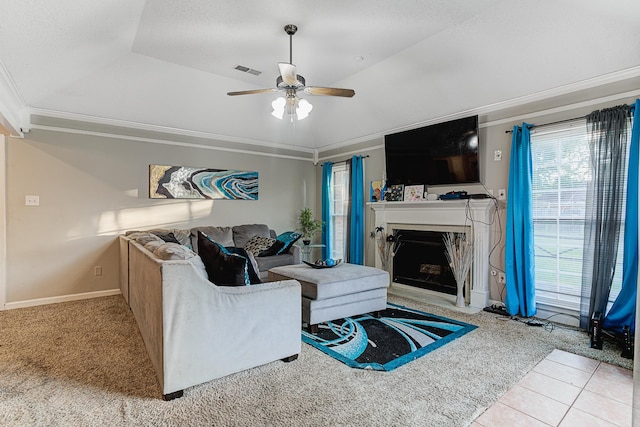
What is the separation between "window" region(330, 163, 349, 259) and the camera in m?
5.94

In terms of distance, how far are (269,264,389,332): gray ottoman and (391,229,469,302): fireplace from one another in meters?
1.38

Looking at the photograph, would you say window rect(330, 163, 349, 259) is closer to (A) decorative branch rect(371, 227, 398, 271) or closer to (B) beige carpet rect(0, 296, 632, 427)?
(A) decorative branch rect(371, 227, 398, 271)

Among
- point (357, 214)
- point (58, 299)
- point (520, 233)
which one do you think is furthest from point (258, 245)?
point (520, 233)

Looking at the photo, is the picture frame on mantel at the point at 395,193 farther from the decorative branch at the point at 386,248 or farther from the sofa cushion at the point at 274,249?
the sofa cushion at the point at 274,249

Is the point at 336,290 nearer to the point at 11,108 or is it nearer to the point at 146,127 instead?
the point at 146,127

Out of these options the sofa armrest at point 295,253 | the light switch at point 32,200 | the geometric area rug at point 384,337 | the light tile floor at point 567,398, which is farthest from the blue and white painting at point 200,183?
the light tile floor at point 567,398

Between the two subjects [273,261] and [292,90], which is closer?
[292,90]

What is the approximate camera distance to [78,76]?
3.72m

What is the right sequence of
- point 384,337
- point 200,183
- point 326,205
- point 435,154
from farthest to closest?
1. point 326,205
2. point 200,183
3. point 435,154
4. point 384,337

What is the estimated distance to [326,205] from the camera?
20.5 feet

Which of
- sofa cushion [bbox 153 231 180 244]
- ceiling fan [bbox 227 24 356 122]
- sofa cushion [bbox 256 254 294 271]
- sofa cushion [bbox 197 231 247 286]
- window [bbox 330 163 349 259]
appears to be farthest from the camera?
window [bbox 330 163 349 259]

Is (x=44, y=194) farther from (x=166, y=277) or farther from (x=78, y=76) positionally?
(x=166, y=277)

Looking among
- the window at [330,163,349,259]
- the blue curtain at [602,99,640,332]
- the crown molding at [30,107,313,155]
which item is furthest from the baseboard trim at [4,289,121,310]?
the blue curtain at [602,99,640,332]

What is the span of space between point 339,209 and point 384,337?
3468mm
